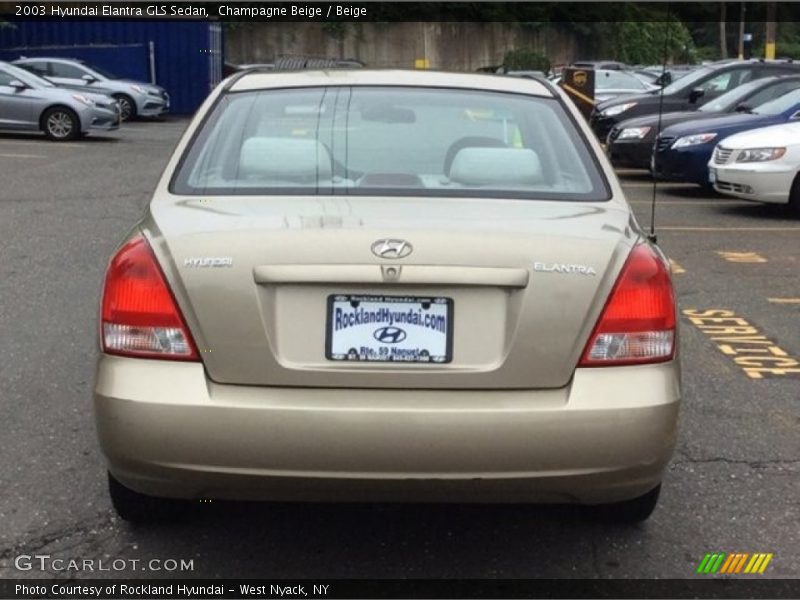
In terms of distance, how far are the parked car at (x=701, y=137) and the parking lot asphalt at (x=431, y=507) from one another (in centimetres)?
572

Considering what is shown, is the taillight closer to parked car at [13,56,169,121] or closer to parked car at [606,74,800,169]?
parked car at [606,74,800,169]

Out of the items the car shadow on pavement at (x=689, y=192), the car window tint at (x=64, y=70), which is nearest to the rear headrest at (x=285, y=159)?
the car shadow on pavement at (x=689, y=192)

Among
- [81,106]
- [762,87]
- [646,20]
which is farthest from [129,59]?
[646,20]

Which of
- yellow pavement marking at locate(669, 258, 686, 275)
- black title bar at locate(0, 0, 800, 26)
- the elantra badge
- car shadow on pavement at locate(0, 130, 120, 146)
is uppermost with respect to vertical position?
black title bar at locate(0, 0, 800, 26)

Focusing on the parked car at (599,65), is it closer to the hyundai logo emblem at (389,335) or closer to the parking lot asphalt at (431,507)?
the parking lot asphalt at (431,507)

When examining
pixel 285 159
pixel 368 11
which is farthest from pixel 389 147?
pixel 368 11

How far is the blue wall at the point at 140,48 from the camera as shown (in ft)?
115

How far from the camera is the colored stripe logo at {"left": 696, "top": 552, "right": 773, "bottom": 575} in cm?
379

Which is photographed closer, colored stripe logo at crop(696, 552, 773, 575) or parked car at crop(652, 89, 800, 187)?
colored stripe logo at crop(696, 552, 773, 575)

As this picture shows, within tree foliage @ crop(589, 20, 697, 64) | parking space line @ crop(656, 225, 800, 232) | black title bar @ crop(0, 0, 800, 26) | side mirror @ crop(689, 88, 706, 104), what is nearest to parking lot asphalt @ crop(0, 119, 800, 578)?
parking space line @ crop(656, 225, 800, 232)

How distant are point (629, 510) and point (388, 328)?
51.9 inches

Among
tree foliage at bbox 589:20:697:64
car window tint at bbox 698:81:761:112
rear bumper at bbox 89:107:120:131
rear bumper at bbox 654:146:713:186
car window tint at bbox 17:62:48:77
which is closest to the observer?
rear bumper at bbox 654:146:713:186

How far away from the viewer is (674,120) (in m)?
15.7

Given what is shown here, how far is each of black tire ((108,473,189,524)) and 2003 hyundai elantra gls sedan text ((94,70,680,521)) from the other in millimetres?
382
